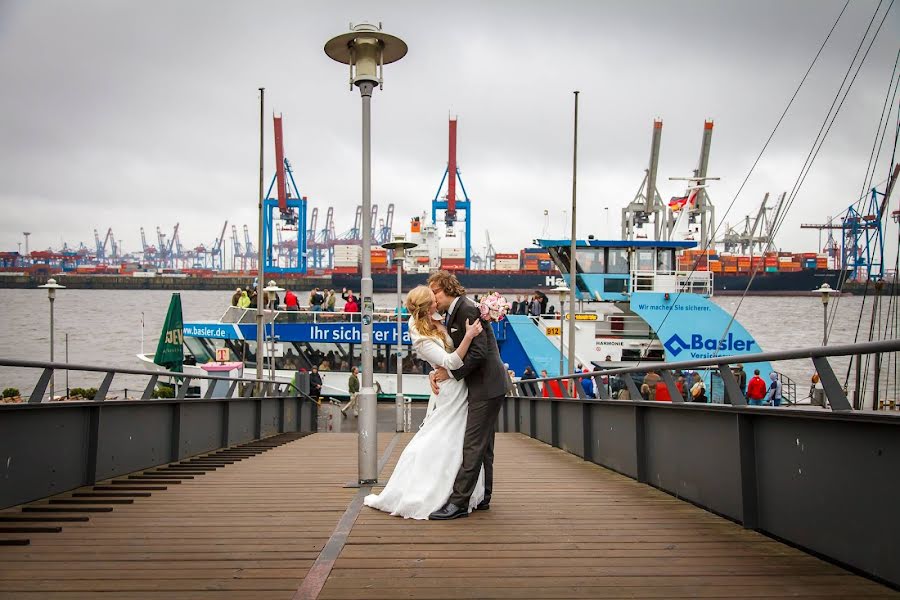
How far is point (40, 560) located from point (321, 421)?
19.4 meters

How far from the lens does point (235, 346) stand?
39.9 meters

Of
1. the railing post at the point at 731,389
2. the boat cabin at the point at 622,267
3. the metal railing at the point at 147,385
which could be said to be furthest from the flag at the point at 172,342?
the railing post at the point at 731,389

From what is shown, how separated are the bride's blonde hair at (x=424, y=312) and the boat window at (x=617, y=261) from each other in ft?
95.3

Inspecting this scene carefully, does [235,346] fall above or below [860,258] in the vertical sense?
below

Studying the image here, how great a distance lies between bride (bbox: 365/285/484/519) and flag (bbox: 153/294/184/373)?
21.8 m

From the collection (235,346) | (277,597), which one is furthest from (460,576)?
(235,346)

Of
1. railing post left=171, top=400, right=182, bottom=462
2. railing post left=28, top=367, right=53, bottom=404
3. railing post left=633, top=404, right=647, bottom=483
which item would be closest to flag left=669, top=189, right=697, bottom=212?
railing post left=633, top=404, right=647, bottom=483

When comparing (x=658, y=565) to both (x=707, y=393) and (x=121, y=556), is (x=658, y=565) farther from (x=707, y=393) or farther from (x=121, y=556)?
(x=121, y=556)

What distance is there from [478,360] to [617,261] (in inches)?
1151

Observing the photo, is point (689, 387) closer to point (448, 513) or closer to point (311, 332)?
point (448, 513)

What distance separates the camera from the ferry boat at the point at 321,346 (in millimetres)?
37188

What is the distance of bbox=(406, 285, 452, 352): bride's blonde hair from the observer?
6133mm

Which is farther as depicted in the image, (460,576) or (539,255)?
(539,255)

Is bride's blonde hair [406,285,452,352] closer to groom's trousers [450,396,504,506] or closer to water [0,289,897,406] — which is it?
groom's trousers [450,396,504,506]
